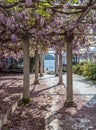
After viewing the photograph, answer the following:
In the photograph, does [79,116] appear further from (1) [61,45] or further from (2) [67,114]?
(1) [61,45]

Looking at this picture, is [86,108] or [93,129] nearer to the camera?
[93,129]

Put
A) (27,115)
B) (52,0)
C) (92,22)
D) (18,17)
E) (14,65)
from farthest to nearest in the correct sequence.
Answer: (14,65) < (92,22) < (27,115) < (18,17) < (52,0)

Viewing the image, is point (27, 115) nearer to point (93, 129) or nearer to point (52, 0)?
point (93, 129)

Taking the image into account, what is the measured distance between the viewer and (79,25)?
9.54 m

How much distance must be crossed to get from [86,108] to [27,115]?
187 cm

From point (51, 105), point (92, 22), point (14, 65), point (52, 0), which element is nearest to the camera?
point (52, 0)

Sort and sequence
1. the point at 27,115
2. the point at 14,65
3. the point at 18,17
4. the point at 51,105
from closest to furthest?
the point at 18,17
the point at 27,115
the point at 51,105
the point at 14,65

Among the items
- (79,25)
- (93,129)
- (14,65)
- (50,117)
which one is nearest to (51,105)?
(50,117)

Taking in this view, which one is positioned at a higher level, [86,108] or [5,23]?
[5,23]

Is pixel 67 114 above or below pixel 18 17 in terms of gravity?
below

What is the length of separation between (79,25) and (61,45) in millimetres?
3325

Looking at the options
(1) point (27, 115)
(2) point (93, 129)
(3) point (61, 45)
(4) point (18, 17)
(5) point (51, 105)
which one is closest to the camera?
(2) point (93, 129)

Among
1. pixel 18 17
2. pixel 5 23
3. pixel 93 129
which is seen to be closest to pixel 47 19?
pixel 18 17

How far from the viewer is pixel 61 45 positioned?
12.8 meters
